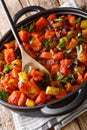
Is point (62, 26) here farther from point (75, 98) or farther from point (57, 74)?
point (75, 98)

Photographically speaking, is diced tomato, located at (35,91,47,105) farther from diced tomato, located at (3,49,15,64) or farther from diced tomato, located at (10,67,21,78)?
diced tomato, located at (3,49,15,64)

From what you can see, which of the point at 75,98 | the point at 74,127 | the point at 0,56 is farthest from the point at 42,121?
the point at 0,56

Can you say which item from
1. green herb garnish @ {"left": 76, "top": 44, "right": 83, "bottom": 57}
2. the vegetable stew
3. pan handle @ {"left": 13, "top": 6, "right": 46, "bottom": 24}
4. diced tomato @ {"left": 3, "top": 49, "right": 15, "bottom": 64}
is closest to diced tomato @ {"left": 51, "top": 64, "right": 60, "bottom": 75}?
the vegetable stew

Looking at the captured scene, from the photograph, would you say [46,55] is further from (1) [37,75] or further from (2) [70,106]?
(2) [70,106]

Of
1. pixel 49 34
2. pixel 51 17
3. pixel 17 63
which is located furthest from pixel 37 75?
pixel 51 17

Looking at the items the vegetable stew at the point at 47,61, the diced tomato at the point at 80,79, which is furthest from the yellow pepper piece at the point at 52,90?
the diced tomato at the point at 80,79

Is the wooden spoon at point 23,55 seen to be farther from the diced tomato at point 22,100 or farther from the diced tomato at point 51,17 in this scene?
the diced tomato at point 51,17

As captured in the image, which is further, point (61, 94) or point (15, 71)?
point (15, 71)

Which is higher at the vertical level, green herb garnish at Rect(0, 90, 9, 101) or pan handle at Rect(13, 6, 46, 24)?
pan handle at Rect(13, 6, 46, 24)
